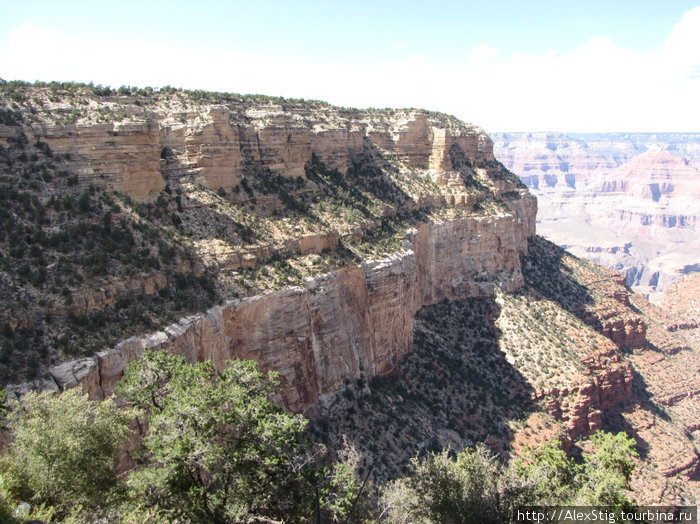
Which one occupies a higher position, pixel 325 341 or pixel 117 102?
pixel 117 102

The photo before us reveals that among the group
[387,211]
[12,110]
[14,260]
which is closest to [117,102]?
[12,110]

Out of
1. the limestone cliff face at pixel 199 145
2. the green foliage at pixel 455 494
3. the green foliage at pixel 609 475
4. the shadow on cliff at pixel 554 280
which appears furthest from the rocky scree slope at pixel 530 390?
the limestone cliff face at pixel 199 145

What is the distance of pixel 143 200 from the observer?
35750 millimetres

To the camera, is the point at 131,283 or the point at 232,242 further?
the point at 232,242

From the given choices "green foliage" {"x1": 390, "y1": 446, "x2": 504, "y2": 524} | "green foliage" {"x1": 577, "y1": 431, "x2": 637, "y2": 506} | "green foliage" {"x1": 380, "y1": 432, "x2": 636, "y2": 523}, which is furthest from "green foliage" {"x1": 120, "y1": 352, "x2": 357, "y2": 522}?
"green foliage" {"x1": 577, "y1": 431, "x2": 637, "y2": 506}

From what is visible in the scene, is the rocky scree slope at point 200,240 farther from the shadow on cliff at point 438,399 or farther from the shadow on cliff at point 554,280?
the shadow on cliff at point 554,280

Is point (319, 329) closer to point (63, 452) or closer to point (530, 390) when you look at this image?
point (63, 452)

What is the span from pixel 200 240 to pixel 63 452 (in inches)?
847

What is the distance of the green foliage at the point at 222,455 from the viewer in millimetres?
16078

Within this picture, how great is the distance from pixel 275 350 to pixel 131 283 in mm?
11131

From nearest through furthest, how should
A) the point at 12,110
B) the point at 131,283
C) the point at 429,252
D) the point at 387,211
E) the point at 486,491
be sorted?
the point at 486,491 < the point at 131,283 < the point at 12,110 < the point at 387,211 < the point at 429,252

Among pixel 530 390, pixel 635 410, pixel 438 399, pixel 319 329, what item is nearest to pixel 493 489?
pixel 319 329

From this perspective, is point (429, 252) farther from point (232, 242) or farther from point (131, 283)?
point (131, 283)

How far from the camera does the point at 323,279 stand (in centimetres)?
3984
